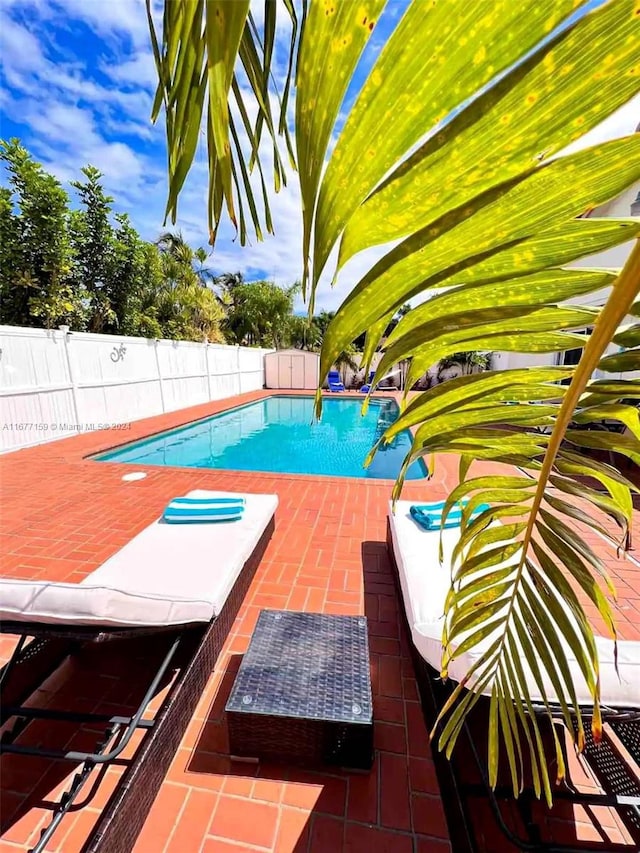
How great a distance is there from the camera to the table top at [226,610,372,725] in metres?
1.97

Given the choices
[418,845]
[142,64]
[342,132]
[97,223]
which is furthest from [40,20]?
[97,223]

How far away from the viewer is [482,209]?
1.71ft

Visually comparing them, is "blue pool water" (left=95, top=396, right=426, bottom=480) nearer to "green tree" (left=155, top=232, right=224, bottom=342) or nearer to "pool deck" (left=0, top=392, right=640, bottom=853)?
"pool deck" (left=0, top=392, right=640, bottom=853)

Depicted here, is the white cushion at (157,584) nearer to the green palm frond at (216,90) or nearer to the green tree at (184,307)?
the green palm frond at (216,90)

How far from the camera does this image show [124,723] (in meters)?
1.86

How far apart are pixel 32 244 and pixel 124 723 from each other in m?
12.7

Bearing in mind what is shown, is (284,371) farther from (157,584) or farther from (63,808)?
(63,808)

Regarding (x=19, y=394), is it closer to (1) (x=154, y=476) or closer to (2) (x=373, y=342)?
(1) (x=154, y=476)

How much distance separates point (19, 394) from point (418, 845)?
30.1 feet

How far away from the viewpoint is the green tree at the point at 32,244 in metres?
9.45

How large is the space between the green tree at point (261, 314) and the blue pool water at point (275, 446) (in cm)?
1518

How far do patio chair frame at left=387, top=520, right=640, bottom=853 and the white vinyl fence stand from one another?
8.91m

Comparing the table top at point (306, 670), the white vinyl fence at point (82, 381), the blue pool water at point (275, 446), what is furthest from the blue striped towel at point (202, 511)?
the white vinyl fence at point (82, 381)

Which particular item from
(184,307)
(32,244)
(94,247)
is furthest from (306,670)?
(184,307)
